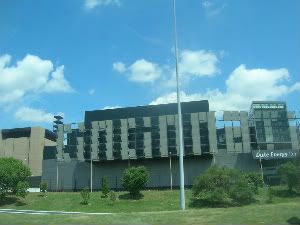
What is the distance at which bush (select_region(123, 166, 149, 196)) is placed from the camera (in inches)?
3238

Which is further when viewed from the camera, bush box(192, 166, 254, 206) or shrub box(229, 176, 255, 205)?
shrub box(229, 176, 255, 205)

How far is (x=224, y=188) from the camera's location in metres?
68.4

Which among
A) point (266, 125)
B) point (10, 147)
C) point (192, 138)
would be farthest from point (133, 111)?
point (10, 147)

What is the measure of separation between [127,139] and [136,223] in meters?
72.8

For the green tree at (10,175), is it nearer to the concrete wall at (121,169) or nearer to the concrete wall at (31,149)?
the concrete wall at (121,169)

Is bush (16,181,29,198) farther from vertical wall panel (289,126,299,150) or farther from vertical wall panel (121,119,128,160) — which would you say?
vertical wall panel (289,126,299,150)

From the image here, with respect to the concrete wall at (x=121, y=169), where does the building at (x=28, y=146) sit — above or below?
above

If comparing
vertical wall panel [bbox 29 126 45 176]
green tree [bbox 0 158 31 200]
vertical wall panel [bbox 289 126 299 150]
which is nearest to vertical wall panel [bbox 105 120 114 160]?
green tree [bbox 0 158 31 200]

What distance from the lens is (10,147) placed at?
438 feet

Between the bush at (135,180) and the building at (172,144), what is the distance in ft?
46.9

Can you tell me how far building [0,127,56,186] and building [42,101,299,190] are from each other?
25.0 meters

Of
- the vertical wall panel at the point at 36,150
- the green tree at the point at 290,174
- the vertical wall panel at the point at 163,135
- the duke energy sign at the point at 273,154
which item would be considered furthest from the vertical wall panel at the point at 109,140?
the green tree at the point at 290,174

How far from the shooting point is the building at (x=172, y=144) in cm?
9625

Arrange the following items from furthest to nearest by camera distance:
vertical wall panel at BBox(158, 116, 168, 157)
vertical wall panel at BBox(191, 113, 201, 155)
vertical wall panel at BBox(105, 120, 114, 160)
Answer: vertical wall panel at BBox(105, 120, 114, 160) → vertical wall panel at BBox(158, 116, 168, 157) → vertical wall panel at BBox(191, 113, 201, 155)
